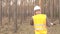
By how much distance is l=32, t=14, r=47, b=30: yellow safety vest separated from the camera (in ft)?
15.1

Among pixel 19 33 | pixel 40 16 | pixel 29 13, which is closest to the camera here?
pixel 40 16

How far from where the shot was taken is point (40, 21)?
4637 mm

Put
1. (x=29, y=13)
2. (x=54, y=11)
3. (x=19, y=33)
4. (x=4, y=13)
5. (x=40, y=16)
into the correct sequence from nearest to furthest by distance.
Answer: (x=40, y=16) → (x=19, y=33) → (x=54, y=11) → (x=4, y=13) → (x=29, y=13)

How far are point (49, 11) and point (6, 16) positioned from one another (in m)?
3.30

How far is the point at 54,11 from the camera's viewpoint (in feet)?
51.0

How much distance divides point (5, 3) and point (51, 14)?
3.47 m

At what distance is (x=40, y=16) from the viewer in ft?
15.1

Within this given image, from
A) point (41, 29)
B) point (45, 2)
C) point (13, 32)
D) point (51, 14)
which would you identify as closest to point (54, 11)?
point (51, 14)

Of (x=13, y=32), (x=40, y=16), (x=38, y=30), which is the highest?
(x=40, y=16)

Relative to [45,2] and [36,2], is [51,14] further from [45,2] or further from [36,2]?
[36,2]

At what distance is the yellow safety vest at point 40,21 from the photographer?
4617mm

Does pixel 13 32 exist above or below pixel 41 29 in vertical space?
below

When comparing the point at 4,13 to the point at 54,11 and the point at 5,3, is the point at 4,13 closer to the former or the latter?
the point at 5,3

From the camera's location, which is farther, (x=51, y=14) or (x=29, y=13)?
(x=29, y=13)
